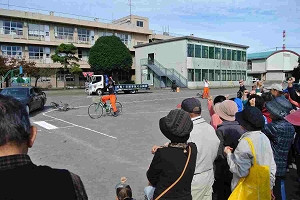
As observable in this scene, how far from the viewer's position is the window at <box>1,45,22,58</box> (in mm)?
38869

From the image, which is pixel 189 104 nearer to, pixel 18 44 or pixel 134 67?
pixel 18 44

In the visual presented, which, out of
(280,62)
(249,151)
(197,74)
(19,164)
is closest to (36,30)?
(197,74)

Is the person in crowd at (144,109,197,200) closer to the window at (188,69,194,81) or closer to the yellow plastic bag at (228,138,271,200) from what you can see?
the yellow plastic bag at (228,138,271,200)

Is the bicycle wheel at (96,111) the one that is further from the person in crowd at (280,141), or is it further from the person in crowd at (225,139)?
the person in crowd at (280,141)

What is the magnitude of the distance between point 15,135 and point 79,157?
5442 millimetres

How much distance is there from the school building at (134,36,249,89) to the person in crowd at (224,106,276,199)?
124 ft

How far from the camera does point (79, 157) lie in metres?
6.50

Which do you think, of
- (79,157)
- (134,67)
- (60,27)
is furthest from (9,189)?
(134,67)

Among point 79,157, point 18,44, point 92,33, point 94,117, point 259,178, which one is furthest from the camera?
point 92,33

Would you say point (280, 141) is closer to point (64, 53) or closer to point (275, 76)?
point (64, 53)

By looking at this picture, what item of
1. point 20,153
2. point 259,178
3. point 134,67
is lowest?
point 259,178

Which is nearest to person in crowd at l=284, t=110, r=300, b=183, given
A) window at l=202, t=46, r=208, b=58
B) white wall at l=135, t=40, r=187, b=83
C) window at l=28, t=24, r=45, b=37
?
white wall at l=135, t=40, r=187, b=83

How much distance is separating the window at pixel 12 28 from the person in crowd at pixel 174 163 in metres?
44.2

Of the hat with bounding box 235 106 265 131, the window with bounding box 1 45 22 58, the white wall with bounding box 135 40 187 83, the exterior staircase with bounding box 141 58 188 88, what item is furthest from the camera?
the exterior staircase with bounding box 141 58 188 88
